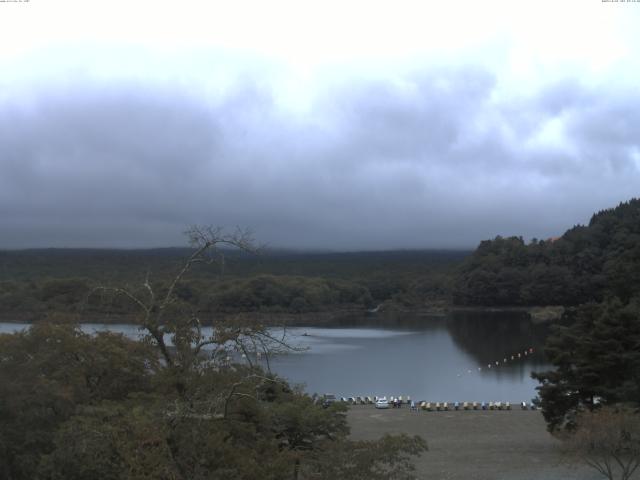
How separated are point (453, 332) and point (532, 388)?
31.5m

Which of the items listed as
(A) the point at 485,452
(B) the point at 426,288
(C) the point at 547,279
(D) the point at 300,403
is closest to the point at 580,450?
(D) the point at 300,403

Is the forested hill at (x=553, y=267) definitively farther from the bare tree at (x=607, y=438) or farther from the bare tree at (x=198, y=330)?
the bare tree at (x=198, y=330)

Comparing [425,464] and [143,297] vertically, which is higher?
[143,297]

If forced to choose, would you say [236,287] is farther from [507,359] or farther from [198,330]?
[198,330]

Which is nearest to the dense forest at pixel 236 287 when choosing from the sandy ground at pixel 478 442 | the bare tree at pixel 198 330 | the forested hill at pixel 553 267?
the forested hill at pixel 553 267

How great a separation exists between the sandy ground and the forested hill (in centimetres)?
6025

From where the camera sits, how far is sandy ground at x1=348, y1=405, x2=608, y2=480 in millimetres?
17609

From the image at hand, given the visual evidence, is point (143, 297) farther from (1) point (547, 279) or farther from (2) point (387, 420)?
(1) point (547, 279)

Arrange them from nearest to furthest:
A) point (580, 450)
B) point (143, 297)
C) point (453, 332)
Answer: point (143, 297)
point (580, 450)
point (453, 332)

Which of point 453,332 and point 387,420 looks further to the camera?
point 453,332

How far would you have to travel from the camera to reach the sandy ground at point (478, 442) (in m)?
17.6

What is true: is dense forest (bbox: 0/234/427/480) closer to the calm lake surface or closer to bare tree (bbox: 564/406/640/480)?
bare tree (bbox: 564/406/640/480)

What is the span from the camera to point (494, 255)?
342 ft

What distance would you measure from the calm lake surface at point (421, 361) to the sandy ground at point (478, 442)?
445 centimetres
